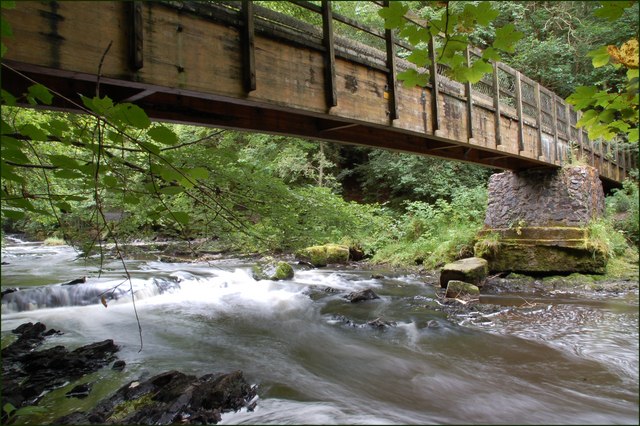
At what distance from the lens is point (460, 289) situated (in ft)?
31.4

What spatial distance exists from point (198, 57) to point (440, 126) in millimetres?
4857

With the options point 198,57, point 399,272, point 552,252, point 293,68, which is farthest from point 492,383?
point 399,272

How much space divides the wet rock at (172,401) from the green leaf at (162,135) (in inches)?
125

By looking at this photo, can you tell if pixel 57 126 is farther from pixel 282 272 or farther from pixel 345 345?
pixel 282 272

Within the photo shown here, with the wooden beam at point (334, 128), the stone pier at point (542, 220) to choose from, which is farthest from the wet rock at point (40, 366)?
the stone pier at point (542, 220)

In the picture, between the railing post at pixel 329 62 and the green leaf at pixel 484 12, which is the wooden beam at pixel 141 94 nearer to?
the railing post at pixel 329 62

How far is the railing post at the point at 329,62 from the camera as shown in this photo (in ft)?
17.4

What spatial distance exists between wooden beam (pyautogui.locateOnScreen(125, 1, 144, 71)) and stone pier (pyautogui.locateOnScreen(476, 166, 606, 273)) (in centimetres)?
1027

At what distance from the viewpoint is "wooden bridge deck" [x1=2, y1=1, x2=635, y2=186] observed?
10.9ft

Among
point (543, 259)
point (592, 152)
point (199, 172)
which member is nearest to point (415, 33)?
point (199, 172)

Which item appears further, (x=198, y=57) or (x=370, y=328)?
(x=370, y=328)

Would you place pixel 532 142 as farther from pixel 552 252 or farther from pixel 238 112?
pixel 238 112

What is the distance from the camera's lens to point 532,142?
35.1ft

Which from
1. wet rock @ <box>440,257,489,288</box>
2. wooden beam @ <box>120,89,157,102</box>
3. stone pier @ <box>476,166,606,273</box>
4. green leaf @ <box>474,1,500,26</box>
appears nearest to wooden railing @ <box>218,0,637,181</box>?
stone pier @ <box>476,166,606,273</box>
